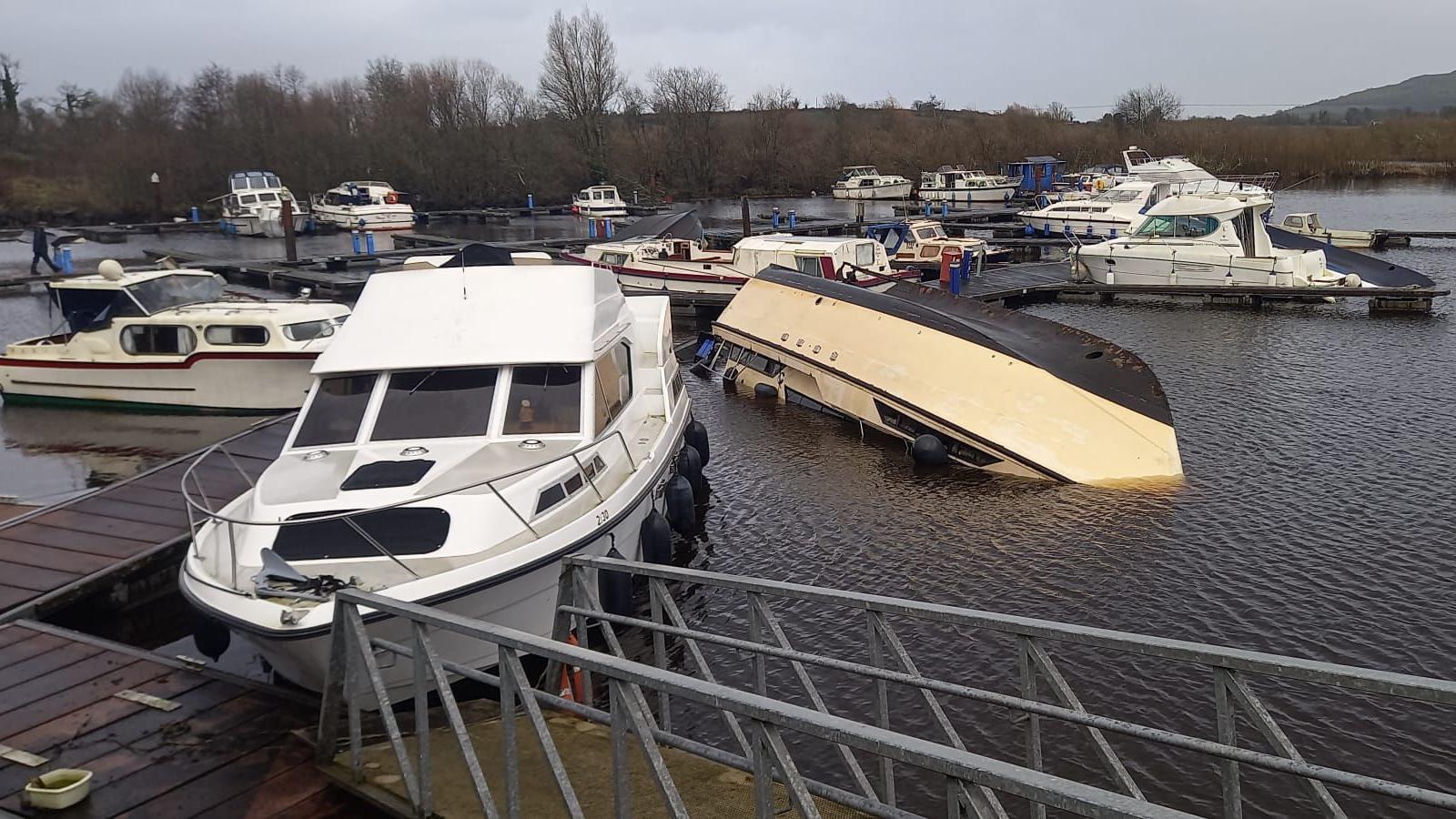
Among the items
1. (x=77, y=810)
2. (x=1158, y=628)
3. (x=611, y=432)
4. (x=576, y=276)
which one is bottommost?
(x=1158, y=628)

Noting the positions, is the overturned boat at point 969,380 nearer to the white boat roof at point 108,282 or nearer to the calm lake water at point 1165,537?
the calm lake water at point 1165,537

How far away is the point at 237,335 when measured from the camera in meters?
21.3

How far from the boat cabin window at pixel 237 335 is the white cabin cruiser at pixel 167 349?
20 millimetres

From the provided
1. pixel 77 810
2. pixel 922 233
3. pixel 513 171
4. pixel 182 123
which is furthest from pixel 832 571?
pixel 182 123

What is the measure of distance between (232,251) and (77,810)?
5299cm

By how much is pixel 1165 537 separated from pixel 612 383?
7.73m

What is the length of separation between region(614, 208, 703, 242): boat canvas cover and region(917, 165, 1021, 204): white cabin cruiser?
35794mm

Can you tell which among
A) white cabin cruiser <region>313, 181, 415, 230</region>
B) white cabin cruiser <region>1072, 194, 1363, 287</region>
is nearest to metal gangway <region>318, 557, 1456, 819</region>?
white cabin cruiser <region>1072, 194, 1363, 287</region>

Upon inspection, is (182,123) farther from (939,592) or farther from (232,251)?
(939,592)

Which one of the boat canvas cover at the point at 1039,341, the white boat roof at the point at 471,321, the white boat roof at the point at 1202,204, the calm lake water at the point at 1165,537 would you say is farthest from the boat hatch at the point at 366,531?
the white boat roof at the point at 1202,204

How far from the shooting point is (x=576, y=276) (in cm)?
1305

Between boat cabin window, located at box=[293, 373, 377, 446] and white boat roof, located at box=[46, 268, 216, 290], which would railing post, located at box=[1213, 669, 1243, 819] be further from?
white boat roof, located at box=[46, 268, 216, 290]

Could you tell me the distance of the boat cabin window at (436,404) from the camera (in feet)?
34.5

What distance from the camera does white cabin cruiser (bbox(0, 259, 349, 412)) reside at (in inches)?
834
